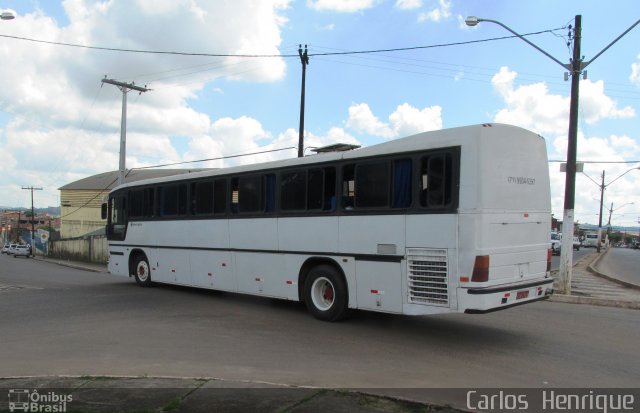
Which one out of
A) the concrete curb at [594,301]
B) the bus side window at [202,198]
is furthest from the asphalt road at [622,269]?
the bus side window at [202,198]

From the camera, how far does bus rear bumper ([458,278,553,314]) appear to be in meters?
6.91

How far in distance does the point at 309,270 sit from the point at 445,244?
10.1 ft

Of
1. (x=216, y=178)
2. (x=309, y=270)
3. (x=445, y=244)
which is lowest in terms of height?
(x=309, y=270)

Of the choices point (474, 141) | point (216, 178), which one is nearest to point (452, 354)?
point (474, 141)

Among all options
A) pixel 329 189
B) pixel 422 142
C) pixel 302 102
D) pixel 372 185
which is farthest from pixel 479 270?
pixel 302 102

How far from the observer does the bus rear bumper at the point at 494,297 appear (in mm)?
6910

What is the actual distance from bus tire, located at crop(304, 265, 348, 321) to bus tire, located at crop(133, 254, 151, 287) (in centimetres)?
677

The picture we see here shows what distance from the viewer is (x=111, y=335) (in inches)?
317

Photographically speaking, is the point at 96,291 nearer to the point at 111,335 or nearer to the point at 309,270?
the point at 111,335

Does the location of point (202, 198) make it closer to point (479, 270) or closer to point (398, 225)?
point (398, 225)

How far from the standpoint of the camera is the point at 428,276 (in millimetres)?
7410

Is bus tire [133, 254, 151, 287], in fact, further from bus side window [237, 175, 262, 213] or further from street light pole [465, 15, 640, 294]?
street light pole [465, 15, 640, 294]

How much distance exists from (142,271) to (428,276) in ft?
32.7

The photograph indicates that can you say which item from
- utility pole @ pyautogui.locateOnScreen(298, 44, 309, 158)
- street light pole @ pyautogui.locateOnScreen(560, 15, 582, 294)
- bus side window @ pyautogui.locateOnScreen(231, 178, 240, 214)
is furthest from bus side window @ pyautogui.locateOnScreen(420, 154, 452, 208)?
utility pole @ pyautogui.locateOnScreen(298, 44, 309, 158)
